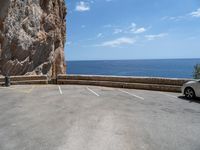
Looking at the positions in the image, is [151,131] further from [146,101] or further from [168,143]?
[146,101]

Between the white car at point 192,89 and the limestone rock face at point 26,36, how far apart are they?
19339mm

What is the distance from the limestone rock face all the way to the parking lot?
15150 millimetres


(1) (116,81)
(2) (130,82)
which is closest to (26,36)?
(1) (116,81)

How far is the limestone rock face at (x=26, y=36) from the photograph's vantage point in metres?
24.5

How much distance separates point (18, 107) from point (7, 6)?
1851cm

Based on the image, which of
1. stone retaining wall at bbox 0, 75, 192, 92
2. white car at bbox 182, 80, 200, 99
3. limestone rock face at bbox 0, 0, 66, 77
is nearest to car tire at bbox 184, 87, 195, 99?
white car at bbox 182, 80, 200, 99

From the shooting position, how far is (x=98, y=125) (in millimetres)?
7410

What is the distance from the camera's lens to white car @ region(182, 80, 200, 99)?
12766 millimetres

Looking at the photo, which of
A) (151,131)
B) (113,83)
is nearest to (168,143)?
Result: (151,131)

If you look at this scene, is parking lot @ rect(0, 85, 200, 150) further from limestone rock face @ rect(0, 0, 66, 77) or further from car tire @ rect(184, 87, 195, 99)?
limestone rock face @ rect(0, 0, 66, 77)

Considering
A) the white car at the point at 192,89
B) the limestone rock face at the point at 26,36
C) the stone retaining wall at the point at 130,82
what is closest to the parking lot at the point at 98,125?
the white car at the point at 192,89

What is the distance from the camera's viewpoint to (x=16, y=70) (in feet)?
83.8

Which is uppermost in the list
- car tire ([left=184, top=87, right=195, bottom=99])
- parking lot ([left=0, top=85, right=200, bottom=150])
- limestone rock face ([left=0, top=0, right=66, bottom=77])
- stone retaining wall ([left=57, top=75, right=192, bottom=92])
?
limestone rock face ([left=0, top=0, right=66, bottom=77])

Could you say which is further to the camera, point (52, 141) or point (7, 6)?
point (7, 6)
